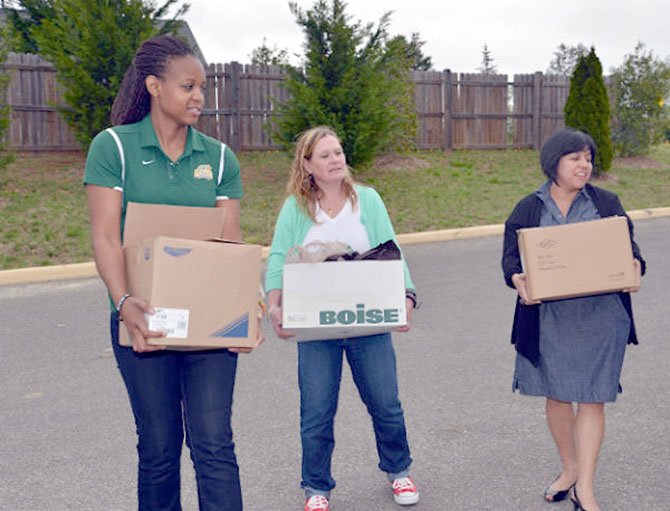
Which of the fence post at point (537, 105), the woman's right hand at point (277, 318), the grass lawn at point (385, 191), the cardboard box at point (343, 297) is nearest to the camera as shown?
the cardboard box at point (343, 297)

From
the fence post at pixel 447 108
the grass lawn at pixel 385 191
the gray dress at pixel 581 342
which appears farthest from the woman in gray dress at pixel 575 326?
the fence post at pixel 447 108

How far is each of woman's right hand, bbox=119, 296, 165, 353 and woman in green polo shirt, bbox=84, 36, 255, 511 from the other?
59 millimetres

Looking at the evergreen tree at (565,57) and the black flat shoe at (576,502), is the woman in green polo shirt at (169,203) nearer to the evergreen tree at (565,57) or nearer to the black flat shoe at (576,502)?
the black flat shoe at (576,502)

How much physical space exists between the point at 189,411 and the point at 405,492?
1.38 metres

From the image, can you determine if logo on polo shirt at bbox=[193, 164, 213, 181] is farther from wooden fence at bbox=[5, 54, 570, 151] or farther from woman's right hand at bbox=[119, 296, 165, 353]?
wooden fence at bbox=[5, 54, 570, 151]

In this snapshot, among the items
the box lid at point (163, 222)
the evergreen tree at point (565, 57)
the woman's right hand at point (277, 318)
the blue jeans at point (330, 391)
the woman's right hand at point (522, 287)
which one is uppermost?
the evergreen tree at point (565, 57)

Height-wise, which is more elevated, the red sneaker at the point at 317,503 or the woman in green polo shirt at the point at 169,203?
the woman in green polo shirt at the point at 169,203

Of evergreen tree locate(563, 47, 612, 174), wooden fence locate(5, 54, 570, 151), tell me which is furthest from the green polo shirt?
evergreen tree locate(563, 47, 612, 174)

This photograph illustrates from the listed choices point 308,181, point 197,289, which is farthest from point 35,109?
point 197,289

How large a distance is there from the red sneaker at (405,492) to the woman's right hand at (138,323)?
5.39 ft

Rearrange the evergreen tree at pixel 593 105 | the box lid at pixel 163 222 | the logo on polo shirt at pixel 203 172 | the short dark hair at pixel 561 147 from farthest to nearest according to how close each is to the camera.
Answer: the evergreen tree at pixel 593 105
the short dark hair at pixel 561 147
the logo on polo shirt at pixel 203 172
the box lid at pixel 163 222

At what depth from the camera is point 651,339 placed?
265 inches

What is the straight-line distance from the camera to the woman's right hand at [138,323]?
2.73 meters

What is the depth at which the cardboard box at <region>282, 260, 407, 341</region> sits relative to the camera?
3396mm
